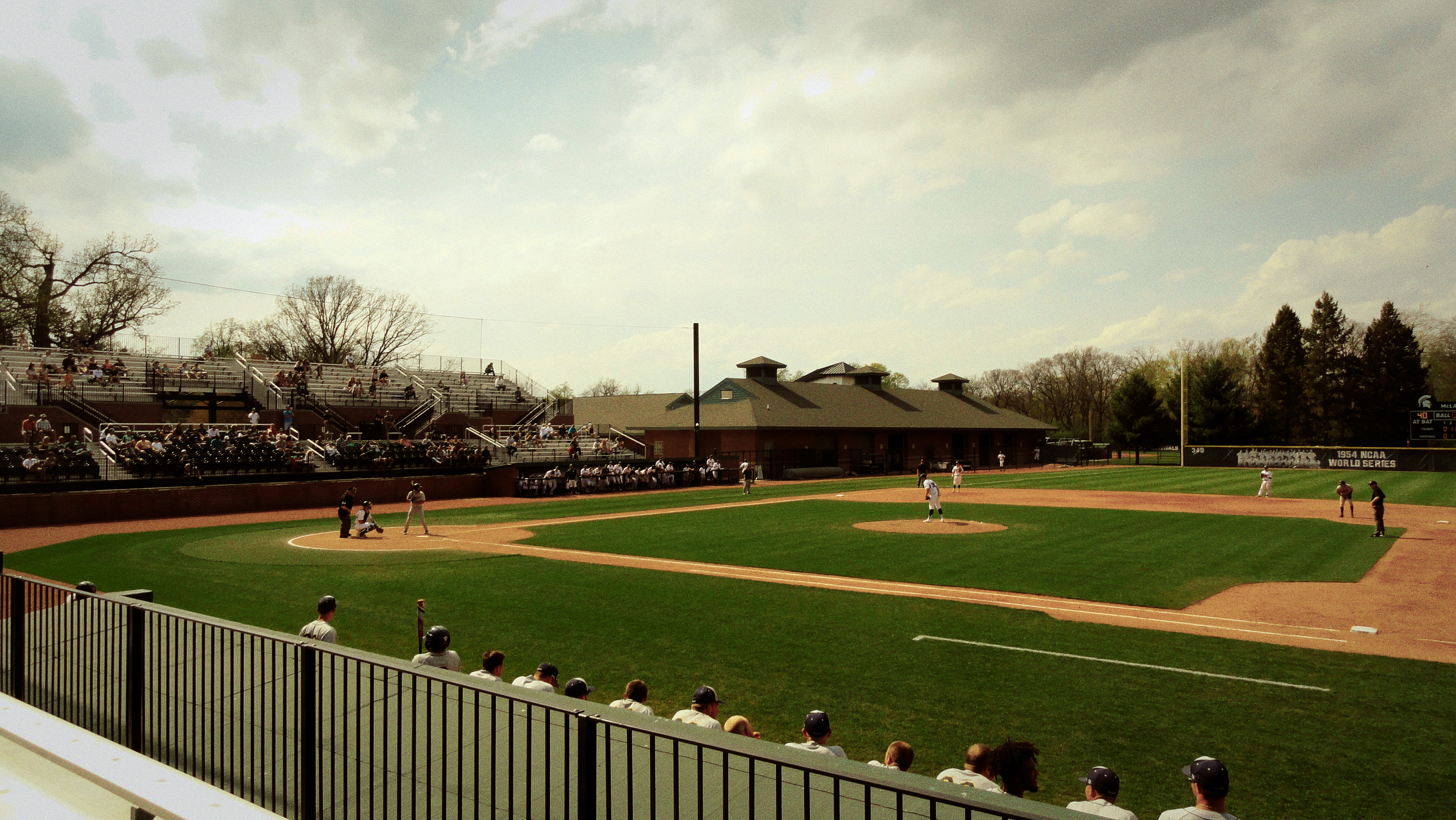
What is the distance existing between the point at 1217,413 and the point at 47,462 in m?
83.7

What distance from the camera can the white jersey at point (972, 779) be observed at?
199 inches

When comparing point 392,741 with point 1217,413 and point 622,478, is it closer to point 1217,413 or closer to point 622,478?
point 622,478

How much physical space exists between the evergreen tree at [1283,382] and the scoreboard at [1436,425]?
101 ft

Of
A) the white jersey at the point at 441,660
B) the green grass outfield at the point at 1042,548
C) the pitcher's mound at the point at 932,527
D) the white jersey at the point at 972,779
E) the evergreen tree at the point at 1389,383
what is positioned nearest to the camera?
the white jersey at the point at 972,779

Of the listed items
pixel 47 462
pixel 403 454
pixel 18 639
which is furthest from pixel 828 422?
pixel 18 639

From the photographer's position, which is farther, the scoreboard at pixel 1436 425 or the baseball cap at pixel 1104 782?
the scoreboard at pixel 1436 425

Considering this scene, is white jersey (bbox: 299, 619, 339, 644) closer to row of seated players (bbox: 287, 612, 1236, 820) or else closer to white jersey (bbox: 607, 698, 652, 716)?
row of seated players (bbox: 287, 612, 1236, 820)

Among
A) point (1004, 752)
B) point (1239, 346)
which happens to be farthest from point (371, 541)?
point (1239, 346)

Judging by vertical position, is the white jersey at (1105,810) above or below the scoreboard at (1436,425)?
below

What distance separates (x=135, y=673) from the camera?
623 centimetres

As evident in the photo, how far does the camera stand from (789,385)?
6675 cm

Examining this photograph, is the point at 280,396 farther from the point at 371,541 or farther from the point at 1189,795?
the point at 1189,795

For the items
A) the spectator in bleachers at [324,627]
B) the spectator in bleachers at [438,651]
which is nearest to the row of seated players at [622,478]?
the spectator in bleachers at [324,627]

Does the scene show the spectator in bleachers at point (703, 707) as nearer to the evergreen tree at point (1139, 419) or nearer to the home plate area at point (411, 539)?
the home plate area at point (411, 539)
